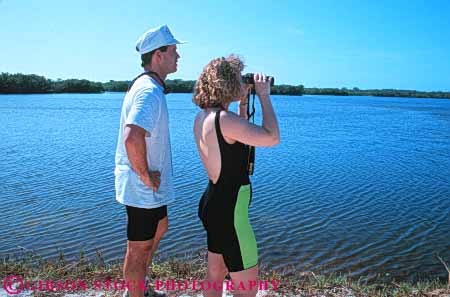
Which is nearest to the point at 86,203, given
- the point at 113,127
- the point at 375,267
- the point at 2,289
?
the point at 2,289

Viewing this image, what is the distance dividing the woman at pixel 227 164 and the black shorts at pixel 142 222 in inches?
17.4

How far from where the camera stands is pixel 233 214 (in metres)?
2.55

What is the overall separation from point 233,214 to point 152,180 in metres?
0.60

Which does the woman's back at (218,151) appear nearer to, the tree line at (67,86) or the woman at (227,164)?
the woman at (227,164)

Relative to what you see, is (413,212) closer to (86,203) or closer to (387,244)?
(387,244)

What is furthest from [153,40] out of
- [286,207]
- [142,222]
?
[286,207]

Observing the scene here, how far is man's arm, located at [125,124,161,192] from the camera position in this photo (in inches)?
106

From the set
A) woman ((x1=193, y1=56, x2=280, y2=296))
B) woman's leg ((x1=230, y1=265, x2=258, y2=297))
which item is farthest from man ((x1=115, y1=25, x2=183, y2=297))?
woman's leg ((x1=230, y1=265, x2=258, y2=297))

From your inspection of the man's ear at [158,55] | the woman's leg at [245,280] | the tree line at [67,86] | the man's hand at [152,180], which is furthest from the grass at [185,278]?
the tree line at [67,86]

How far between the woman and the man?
364mm

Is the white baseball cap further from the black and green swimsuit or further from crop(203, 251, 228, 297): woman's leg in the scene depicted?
crop(203, 251, 228, 297): woman's leg

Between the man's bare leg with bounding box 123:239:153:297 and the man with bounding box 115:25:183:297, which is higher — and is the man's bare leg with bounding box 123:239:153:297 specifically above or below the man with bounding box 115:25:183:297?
below

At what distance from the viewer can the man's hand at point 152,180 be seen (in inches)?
109

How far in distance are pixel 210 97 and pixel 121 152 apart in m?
0.79
